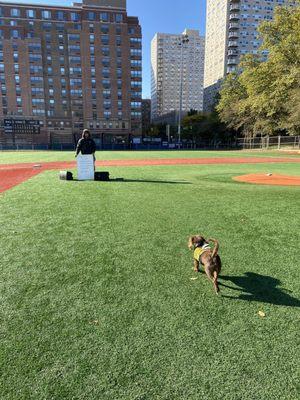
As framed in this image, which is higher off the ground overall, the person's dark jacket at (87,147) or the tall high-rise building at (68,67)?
the tall high-rise building at (68,67)

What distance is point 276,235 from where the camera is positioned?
501 centimetres

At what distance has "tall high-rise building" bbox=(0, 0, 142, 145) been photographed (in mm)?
84188

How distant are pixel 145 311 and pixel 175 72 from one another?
572 ft

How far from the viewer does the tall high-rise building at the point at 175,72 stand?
15825 cm

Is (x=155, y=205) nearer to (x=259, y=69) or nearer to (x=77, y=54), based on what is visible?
(x=259, y=69)

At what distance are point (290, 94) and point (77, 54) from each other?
72.3 metres

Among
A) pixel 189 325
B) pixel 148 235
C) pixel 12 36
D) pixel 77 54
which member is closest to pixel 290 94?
pixel 148 235

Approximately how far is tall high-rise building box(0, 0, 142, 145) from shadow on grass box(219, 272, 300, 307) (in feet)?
280

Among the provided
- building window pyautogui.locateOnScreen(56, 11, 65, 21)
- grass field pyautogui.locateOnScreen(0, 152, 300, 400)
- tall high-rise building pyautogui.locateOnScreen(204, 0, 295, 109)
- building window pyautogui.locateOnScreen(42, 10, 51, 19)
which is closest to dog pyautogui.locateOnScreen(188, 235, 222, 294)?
grass field pyautogui.locateOnScreen(0, 152, 300, 400)

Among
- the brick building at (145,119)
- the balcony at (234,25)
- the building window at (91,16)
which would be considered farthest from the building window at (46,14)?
the balcony at (234,25)

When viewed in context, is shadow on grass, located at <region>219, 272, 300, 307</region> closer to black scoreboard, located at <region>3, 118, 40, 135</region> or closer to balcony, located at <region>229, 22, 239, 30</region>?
black scoreboard, located at <region>3, 118, 40, 135</region>

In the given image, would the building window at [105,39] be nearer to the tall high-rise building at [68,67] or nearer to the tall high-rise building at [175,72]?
the tall high-rise building at [68,67]

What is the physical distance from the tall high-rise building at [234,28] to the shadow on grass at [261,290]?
102625 mm

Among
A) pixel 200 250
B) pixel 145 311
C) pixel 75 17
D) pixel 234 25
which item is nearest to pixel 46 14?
pixel 75 17
